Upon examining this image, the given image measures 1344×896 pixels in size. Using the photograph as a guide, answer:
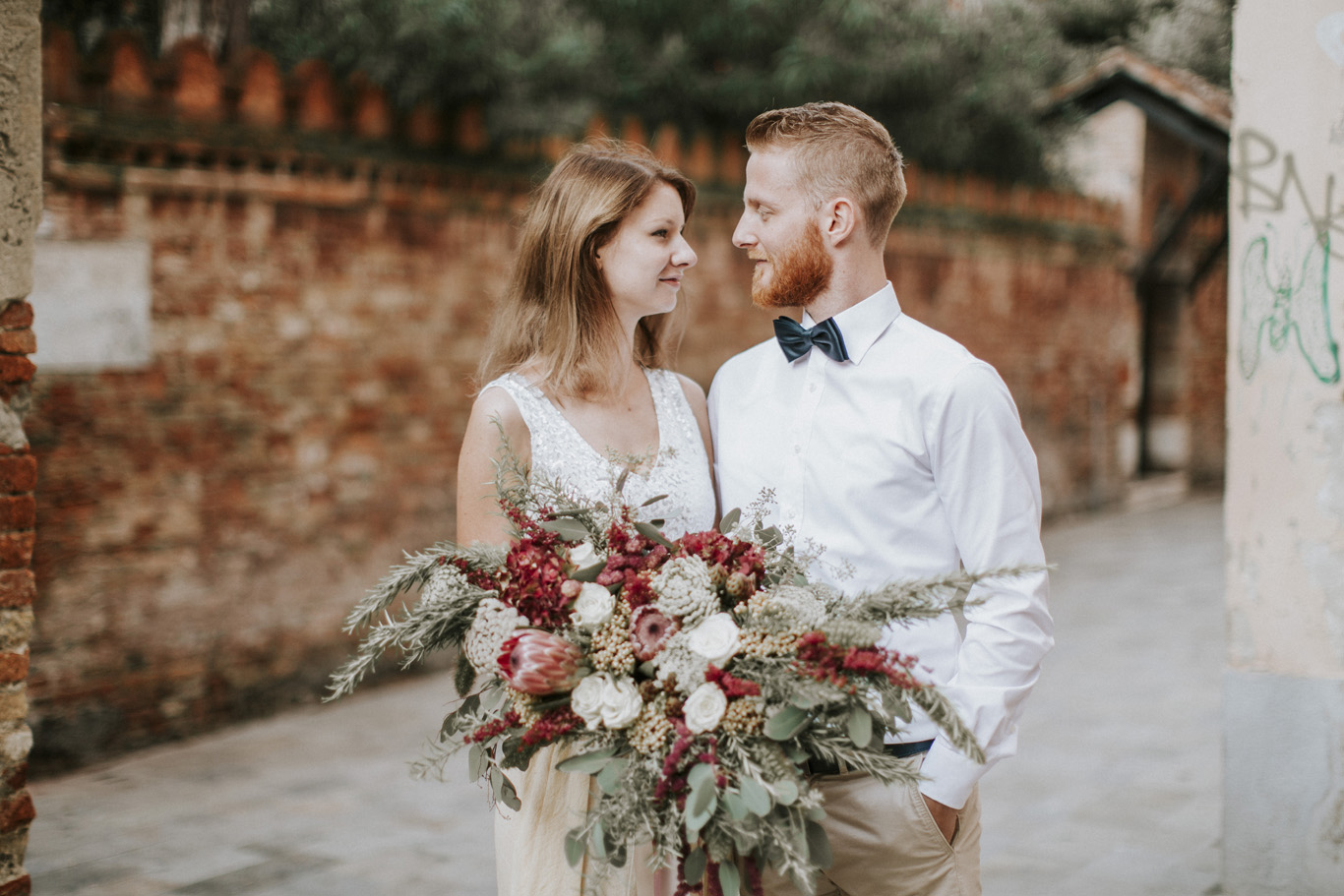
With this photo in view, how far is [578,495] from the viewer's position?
86.2 inches

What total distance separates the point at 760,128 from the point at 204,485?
4.05 metres

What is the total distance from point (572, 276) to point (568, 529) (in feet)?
2.80

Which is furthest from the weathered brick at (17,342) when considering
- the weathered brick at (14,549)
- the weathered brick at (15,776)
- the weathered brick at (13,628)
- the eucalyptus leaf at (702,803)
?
the eucalyptus leaf at (702,803)

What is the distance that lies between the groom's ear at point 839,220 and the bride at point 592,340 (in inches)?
17.4

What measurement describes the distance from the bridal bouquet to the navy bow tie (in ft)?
1.70

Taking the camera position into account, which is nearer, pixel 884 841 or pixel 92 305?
pixel 884 841

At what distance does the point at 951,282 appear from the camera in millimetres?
10883

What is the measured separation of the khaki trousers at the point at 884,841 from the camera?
6.69ft

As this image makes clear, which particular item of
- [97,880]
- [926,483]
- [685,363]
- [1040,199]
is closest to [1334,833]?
[926,483]

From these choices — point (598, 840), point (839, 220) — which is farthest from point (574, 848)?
point (839, 220)

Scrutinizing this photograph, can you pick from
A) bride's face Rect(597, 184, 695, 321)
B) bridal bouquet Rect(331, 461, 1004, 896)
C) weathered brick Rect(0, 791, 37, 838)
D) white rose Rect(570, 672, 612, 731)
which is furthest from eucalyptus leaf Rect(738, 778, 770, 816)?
weathered brick Rect(0, 791, 37, 838)

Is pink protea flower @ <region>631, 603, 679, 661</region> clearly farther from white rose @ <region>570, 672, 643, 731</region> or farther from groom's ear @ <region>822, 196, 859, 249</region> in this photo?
groom's ear @ <region>822, 196, 859, 249</region>

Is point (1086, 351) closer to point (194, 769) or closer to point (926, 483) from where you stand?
point (194, 769)

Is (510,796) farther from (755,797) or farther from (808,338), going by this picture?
(808,338)
